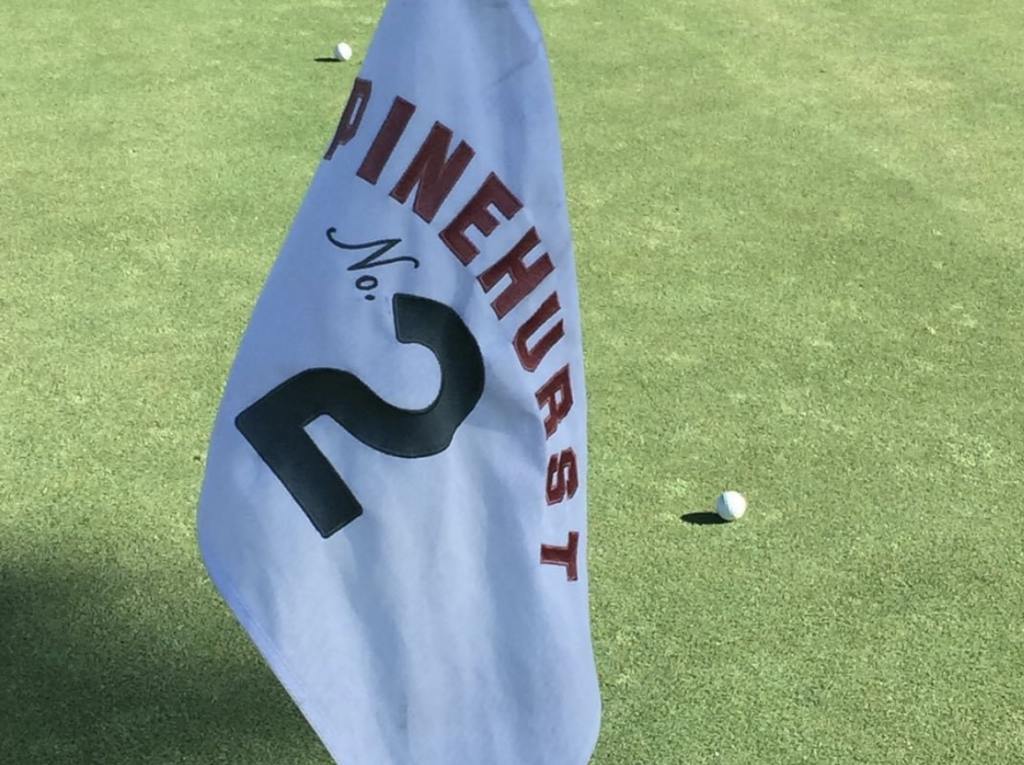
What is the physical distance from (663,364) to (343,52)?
106 inches

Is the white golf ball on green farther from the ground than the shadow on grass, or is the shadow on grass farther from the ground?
the white golf ball on green

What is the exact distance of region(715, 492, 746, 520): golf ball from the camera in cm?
318

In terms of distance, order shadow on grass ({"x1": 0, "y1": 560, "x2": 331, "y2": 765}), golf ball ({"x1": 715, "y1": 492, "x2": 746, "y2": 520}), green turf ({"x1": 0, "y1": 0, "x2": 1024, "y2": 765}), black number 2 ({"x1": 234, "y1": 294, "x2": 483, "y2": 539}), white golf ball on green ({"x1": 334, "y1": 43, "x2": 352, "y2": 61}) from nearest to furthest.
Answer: black number 2 ({"x1": 234, "y1": 294, "x2": 483, "y2": 539}), shadow on grass ({"x1": 0, "y1": 560, "x2": 331, "y2": 765}), green turf ({"x1": 0, "y1": 0, "x2": 1024, "y2": 765}), golf ball ({"x1": 715, "y1": 492, "x2": 746, "y2": 520}), white golf ball on green ({"x1": 334, "y1": 43, "x2": 352, "y2": 61})

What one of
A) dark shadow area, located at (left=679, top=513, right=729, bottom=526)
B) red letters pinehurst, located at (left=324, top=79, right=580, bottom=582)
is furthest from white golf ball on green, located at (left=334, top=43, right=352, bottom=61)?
red letters pinehurst, located at (left=324, top=79, right=580, bottom=582)

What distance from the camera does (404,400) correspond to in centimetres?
153

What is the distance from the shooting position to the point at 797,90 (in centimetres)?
570

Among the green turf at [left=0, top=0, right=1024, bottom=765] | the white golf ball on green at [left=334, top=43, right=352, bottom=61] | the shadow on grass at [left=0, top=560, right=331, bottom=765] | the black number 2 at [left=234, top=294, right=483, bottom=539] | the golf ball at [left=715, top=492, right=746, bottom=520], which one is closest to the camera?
the black number 2 at [left=234, top=294, right=483, bottom=539]

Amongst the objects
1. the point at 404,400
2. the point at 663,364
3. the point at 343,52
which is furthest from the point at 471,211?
the point at 343,52

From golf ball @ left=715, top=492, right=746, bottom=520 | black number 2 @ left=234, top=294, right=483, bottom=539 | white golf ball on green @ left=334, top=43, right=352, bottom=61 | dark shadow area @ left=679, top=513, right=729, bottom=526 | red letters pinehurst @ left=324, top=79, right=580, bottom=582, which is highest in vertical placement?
red letters pinehurst @ left=324, top=79, right=580, bottom=582

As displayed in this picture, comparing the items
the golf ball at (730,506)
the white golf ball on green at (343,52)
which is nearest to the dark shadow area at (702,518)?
the golf ball at (730,506)

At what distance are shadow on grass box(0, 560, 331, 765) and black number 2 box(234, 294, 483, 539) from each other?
123cm

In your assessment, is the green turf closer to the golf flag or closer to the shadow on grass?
the shadow on grass

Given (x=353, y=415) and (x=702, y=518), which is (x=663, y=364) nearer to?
(x=702, y=518)

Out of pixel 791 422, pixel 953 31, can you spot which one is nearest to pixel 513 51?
pixel 791 422
